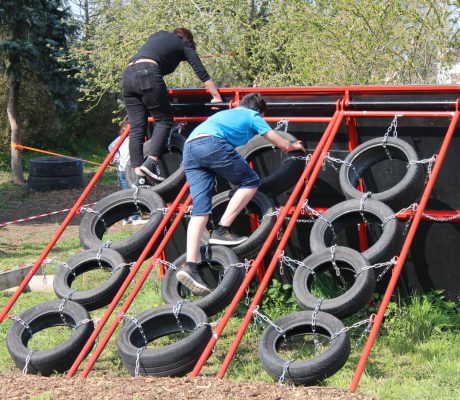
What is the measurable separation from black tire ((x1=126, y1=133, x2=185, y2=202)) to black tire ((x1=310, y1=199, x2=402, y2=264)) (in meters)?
1.49

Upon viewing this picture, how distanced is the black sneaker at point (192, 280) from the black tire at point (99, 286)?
0.60 m

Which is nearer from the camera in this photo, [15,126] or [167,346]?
[167,346]

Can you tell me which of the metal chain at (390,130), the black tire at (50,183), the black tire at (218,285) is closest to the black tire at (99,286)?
the black tire at (218,285)

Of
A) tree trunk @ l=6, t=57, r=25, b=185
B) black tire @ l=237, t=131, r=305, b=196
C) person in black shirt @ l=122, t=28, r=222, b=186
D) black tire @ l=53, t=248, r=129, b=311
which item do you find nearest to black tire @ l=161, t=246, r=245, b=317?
black tire @ l=53, t=248, r=129, b=311

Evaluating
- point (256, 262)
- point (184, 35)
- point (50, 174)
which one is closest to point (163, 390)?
point (256, 262)

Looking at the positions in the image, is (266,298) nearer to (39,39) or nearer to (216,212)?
(216,212)

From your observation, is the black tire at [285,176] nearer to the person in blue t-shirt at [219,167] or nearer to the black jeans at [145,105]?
the person in blue t-shirt at [219,167]

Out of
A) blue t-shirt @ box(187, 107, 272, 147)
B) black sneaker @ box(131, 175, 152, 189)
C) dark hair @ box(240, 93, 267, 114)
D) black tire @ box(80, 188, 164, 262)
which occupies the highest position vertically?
dark hair @ box(240, 93, 267, 114)

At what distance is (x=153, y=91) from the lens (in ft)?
26.3

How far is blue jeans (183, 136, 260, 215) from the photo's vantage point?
23.0 feet

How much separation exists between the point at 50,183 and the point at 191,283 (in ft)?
45.6

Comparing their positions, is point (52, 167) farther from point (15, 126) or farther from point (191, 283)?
point (191, 283)

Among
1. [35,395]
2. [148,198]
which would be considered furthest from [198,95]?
[35,395]

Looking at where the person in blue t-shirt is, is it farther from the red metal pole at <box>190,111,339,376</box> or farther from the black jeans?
the black jeans
